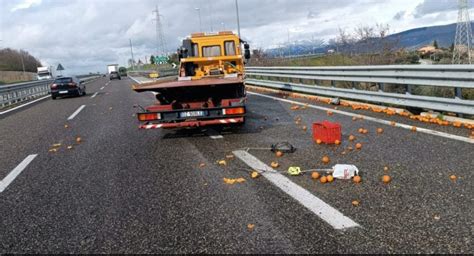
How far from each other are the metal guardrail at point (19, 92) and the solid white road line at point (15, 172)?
642 inches

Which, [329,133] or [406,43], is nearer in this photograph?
[329,133]

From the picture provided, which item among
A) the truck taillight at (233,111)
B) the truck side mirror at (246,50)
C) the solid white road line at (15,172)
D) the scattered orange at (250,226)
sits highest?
the truck side mirror at (246,50)

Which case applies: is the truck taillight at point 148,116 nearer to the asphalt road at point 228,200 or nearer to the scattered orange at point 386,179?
the asphalt road at point 228,200

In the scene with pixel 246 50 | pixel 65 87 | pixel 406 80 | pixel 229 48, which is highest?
pixel 229 48

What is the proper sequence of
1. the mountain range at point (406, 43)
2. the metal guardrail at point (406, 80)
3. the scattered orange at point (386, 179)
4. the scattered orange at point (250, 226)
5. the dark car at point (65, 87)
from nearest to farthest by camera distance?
the scattered orange at point (250, 226) < the scattered orange at point (386, 179) < the metal guardrail at point (406, 80) < the mountain range at point (406, 43) < the dark car at point (65, 87)

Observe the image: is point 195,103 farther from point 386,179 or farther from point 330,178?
point 386,179

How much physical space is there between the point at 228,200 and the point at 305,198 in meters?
0.85

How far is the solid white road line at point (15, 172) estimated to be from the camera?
614 centimetres

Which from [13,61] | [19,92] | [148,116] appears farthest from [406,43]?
[13,61]

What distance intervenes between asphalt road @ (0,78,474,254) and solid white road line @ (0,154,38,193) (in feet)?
0.30

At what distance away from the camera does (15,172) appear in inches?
271

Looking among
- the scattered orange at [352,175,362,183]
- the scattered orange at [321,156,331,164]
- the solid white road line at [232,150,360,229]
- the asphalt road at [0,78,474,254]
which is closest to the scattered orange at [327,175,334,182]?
the asphalt road at [0,78,474,254]

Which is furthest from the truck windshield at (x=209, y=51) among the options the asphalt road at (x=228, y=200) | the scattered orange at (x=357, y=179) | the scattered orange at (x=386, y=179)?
the scattered orange at (x=386, y=179)

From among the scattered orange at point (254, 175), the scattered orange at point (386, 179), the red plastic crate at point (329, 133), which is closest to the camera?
the scattered orange at point (386, 179)
